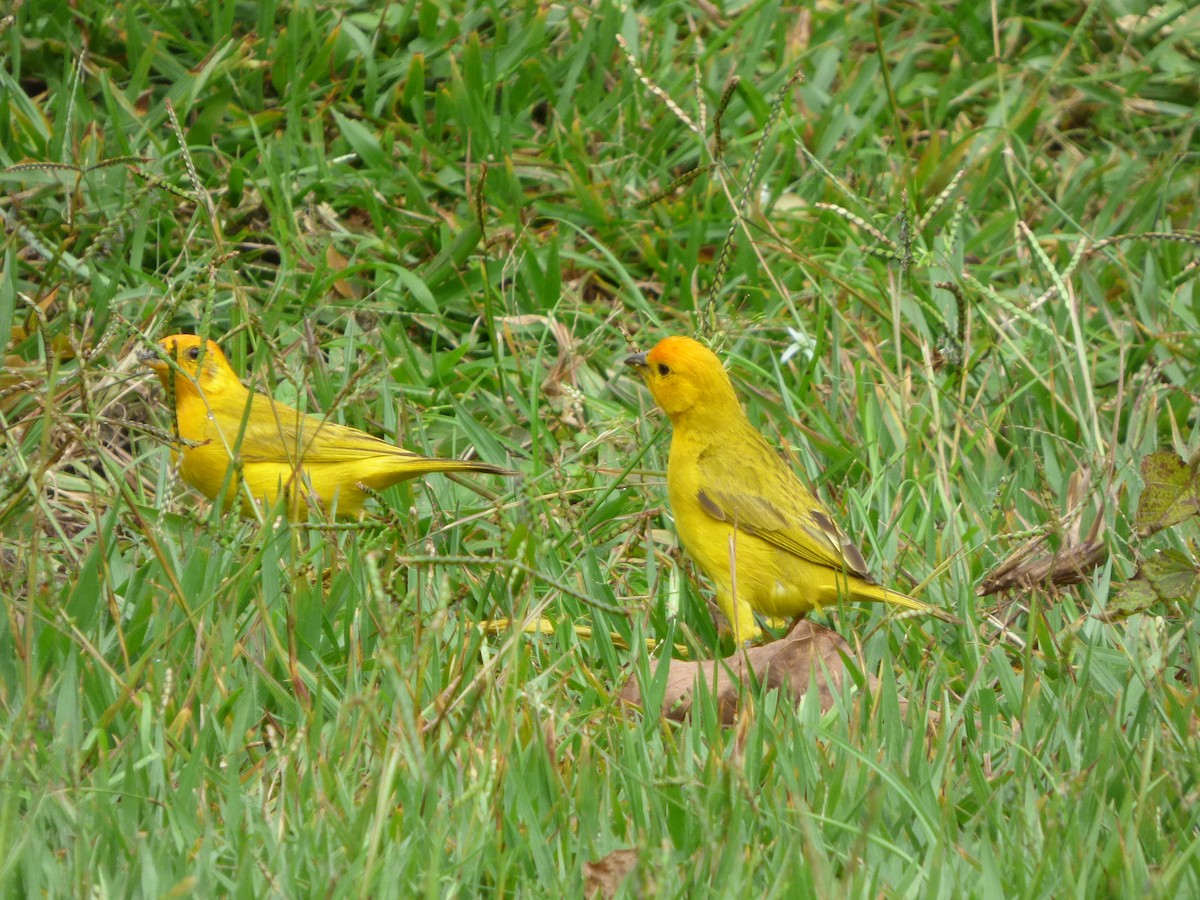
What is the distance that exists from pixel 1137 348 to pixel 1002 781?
2.97 m

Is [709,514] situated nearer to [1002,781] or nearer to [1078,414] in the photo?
[1078,414]

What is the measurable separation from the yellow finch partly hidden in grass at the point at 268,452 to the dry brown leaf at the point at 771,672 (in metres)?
1.03

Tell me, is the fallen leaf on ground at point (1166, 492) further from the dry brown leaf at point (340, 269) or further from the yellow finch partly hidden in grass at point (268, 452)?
the dry brown leaf at point (340, 269)

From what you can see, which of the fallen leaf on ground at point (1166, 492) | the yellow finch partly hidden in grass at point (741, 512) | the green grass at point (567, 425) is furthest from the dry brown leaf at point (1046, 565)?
the fallen leaf on ground at point (1166, 492)

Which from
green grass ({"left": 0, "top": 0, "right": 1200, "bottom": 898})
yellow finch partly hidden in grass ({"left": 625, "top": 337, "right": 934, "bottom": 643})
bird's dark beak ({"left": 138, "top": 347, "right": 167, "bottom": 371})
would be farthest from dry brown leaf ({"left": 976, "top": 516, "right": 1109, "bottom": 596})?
bird's dark beak ({"left": 138, "top": 347, "right": 167, "bottom": 371})

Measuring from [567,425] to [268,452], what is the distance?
106cm

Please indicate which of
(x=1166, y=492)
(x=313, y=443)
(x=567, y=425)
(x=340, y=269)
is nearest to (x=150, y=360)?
(x=313, y=443)

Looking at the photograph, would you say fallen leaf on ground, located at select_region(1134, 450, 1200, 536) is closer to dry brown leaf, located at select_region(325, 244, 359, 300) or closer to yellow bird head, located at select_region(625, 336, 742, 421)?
yellow bird head, located at select_region(625, 336, 742, 421)

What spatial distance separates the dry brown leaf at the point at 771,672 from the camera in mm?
3600

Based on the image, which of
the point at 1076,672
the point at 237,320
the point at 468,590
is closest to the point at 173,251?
the point at 237,320

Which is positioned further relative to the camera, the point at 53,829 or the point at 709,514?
the point at 709,514

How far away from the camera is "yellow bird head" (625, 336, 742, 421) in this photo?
15.6ft

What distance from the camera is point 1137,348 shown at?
18.7 feet

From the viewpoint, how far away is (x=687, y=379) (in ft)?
15.7
